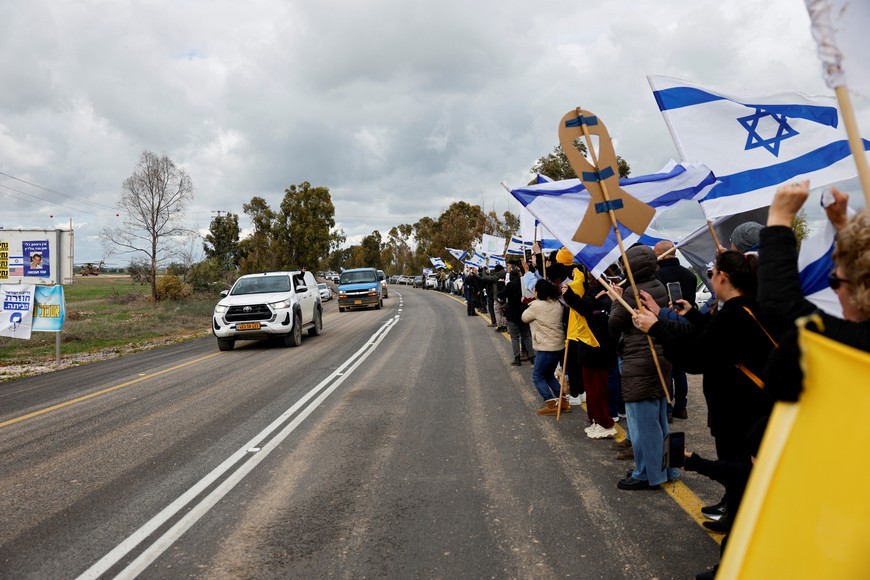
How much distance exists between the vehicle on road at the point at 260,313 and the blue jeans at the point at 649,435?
11463 millimetres

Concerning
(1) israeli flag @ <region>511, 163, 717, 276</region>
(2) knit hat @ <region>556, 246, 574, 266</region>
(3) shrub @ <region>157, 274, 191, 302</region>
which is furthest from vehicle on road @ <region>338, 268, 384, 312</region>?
(1) israeli flag @ <region>511, 163, 717, 276</region>

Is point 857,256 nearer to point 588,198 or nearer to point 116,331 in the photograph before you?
point 588,198

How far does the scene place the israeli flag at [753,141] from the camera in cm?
461

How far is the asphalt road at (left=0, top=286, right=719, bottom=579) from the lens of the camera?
3.73 metres

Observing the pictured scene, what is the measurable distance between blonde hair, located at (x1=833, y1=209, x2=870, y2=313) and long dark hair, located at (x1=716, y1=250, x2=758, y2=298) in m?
1.20

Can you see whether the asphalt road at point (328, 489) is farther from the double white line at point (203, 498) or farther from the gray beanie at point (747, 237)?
the gray beanie at point (747, 237)

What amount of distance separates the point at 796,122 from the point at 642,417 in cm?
254

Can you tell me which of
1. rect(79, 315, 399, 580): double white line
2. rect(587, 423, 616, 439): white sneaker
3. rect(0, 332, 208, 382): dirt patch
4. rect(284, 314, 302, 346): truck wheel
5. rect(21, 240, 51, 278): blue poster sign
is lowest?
rect(0, 332, 208, 382): dirt patch

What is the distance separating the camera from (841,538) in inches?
62.0

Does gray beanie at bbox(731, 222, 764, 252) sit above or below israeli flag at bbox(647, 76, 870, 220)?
below

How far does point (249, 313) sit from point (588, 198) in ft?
35.9

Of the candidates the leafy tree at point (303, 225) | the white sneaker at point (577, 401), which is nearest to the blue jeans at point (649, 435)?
the white sneaker at point (577, 401)

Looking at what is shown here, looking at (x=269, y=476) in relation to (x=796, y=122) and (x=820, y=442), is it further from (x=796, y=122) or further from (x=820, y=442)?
(x=796, y=122)

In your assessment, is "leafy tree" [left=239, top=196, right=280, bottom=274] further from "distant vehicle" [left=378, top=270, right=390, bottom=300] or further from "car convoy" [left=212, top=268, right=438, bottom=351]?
"car convoy" [left=212, top=268, right=438, bottom=351]
